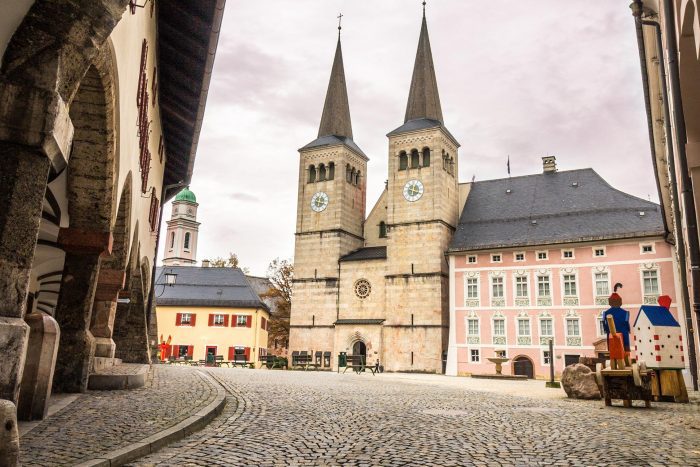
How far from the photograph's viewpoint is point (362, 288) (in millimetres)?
46656

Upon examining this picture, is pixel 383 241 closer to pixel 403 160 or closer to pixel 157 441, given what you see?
pixel 403 160

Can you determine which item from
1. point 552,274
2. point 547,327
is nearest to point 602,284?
point 552,274

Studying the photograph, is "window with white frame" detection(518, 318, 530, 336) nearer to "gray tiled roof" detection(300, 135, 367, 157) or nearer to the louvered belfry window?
"gray tiled roof" detection(300, 135, 367, 157)

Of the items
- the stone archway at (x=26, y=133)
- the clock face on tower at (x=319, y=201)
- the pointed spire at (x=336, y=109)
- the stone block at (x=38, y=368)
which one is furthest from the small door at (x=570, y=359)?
the stone archway at (x=26, y=133)

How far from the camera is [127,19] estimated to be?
8234 millimetres

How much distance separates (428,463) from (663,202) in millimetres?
27066

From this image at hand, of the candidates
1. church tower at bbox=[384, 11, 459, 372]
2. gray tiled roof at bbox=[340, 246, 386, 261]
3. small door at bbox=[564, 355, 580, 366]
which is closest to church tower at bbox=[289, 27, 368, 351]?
gray tiled roof at bbox=[340, 246, 386, 261]

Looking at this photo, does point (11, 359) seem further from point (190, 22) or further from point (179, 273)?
point (179, 273)

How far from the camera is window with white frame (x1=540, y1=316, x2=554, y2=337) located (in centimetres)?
3853

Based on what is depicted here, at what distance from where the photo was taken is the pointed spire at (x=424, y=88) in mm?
49188

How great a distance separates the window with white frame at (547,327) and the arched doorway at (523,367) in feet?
6.76

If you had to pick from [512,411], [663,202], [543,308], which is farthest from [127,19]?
[543,308]

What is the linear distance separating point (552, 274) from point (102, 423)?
3675 cm

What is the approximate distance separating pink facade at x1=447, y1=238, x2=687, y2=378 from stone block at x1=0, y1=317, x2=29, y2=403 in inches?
A: 1471
